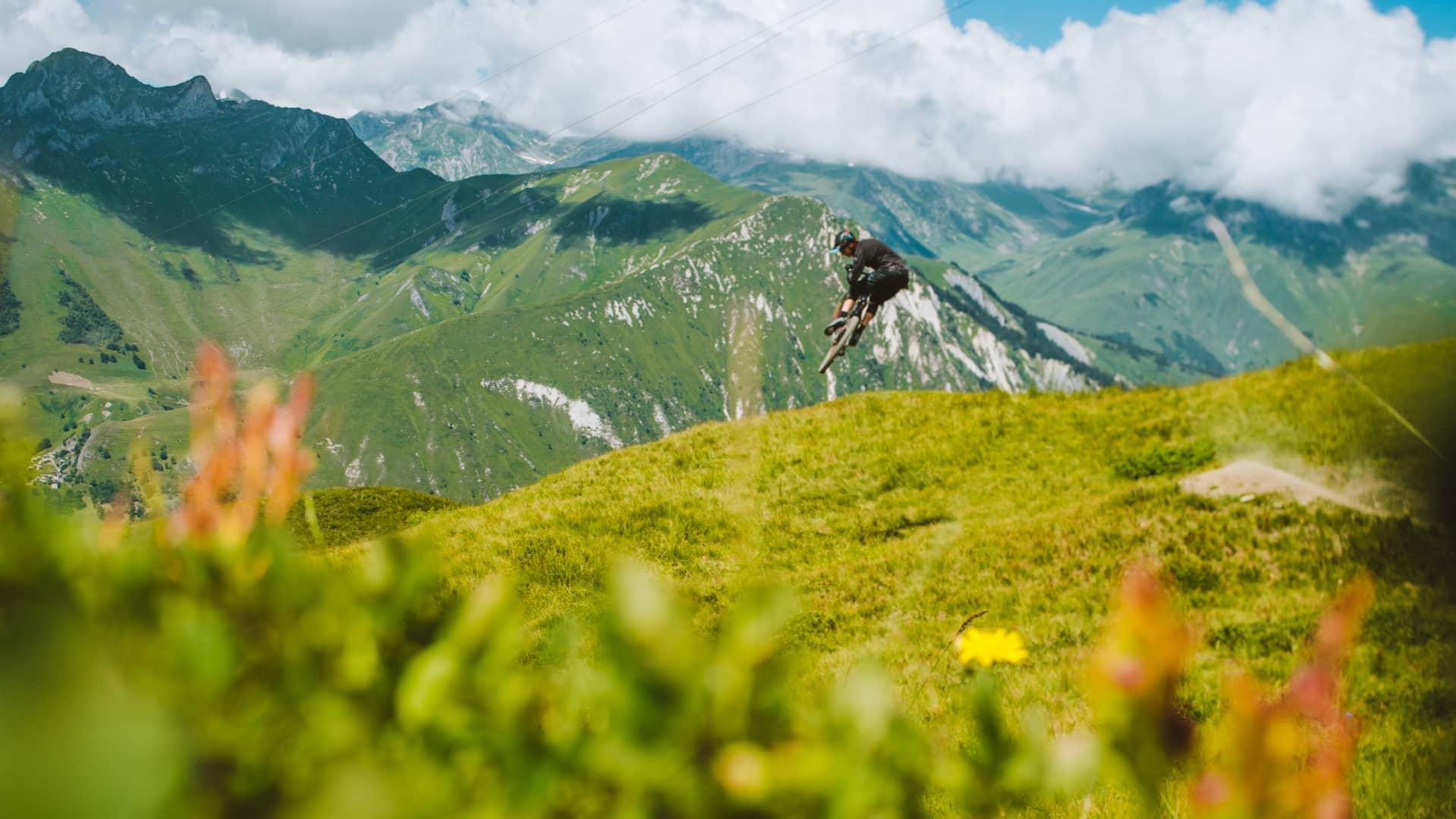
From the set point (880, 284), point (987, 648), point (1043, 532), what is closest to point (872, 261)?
point (880, 284)

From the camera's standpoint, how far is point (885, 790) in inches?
41.5

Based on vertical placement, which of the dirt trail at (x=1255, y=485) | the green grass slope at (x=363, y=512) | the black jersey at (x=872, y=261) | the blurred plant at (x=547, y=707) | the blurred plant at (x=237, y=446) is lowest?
the dirt trail at (x=1255, y=485)

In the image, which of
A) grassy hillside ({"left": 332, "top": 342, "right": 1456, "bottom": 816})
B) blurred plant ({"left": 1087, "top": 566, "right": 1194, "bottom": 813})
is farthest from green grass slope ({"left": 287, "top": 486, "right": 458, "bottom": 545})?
blurred plant ({"left": 1087, "top": 566, "right": 1194, "bottom": 813})

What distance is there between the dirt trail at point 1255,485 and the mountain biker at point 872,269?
24.0 feet

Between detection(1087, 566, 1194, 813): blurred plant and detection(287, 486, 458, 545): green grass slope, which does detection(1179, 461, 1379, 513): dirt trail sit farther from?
detection(287, 486, 458, 545): green grass slope

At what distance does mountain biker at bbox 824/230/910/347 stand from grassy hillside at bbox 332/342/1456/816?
2.71 meters

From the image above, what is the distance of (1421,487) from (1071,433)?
46.6 feet

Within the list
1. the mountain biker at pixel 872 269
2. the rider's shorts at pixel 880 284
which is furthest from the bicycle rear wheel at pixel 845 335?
the rider's shorts at pixel 880 284

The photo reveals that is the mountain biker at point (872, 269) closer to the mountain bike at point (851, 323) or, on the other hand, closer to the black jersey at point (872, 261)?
the black jersey at point (872, 261)

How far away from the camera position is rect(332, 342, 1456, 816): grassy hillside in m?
5.46

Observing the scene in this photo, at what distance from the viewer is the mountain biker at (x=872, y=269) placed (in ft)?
55.4

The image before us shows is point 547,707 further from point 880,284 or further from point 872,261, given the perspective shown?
point 872,261

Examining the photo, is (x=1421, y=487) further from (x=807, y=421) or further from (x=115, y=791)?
(x=807, y=421)

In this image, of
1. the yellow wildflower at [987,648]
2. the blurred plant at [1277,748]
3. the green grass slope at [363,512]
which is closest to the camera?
the blurred plant at [1277,748]
